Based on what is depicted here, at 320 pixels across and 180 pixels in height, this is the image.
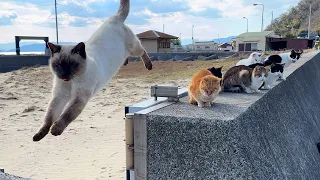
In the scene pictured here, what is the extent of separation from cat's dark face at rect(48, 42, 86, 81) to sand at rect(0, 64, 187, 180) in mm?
5359

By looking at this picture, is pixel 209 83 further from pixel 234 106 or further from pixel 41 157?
pixel 41 157

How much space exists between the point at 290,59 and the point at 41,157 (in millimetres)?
6976

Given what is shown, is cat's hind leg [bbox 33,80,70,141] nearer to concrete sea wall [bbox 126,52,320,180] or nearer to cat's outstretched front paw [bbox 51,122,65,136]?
→ cat's outstretched front paw [bbox 51,122,65,136]

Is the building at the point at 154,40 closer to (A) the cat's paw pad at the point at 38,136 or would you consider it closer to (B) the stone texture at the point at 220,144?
(B) the stone texture at the point at 220,144

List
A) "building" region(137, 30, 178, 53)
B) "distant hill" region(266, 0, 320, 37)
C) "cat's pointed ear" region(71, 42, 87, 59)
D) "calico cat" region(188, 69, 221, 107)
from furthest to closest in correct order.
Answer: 1. "distant hill" region(266, 0, 320, 37)
2. "building" region(137, 30, 178, 53)
3. "calico cat" region(188, 69, 221, 107)
4. "cat's pointed ear" region(71, 42, 87, 59)

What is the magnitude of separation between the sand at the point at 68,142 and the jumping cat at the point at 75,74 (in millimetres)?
4973

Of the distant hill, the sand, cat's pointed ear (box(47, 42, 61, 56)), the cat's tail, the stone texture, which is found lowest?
the sand

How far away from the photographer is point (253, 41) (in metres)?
44.8

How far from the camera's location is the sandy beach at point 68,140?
8.15 m

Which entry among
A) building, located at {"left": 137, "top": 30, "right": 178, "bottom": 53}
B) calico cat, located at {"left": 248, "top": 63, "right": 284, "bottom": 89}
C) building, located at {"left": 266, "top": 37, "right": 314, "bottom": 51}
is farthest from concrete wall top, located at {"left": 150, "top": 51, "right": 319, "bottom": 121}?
building, located at {"left": 137, "top": 30, "right": 178, "bottom": 53}

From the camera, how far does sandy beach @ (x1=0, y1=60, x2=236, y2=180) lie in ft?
26.7

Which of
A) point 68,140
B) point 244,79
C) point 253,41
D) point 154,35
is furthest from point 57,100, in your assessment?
point 253,41

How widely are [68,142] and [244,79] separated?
22.7 feet

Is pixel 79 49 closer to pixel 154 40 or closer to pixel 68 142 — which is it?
pixel 68 142
